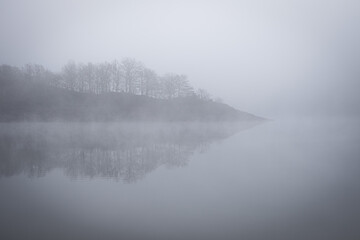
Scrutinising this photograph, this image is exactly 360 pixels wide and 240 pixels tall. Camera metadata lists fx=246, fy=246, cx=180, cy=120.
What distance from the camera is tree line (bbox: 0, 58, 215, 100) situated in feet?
175

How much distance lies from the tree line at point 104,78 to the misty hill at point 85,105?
194 cm

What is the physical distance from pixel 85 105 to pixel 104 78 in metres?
10.7

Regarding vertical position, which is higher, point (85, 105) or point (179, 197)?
point (85, 105)

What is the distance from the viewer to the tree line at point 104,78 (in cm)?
5341

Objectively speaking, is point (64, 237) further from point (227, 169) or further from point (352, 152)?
point (352, 152)

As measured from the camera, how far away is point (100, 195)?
7.81 meters

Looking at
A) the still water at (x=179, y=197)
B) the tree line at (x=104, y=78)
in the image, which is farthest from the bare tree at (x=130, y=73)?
the still water at (x=179, y=197)

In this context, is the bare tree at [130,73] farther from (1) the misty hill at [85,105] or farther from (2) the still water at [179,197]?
(2) the still water at [179,197]

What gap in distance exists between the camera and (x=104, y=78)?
55.7 m

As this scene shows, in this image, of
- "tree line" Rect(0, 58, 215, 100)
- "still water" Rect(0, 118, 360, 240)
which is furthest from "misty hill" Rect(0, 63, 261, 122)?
"still water" Rect(0, 118, 360, 240)

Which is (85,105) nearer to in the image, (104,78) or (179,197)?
(104,78)

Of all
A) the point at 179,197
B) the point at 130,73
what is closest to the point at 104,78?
the point at 130,73

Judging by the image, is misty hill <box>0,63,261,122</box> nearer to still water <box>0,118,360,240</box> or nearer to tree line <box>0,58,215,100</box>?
tree line <box>0,58,215,100</box>

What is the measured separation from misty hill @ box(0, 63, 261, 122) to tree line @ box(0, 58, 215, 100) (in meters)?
1.94
